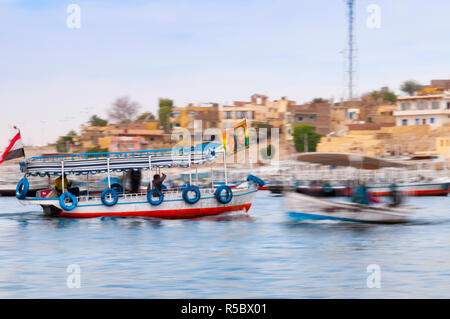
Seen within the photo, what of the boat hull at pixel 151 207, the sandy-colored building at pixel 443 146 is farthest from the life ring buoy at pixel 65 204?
the sandy-colored building at pixel 443 146

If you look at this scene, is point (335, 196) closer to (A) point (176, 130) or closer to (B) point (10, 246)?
(B) point (10, 246)

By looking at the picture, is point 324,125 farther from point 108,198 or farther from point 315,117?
point 108,198

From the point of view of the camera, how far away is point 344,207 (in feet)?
67.2

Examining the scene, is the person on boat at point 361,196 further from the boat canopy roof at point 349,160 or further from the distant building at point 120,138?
the distant building at point 120,138

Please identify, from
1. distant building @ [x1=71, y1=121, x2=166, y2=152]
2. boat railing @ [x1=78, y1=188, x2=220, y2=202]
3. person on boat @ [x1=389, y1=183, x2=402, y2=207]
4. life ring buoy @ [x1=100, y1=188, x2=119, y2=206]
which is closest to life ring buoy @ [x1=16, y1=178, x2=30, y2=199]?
boat railing @ [x1=78, y1=188, x2=220, y2=202]

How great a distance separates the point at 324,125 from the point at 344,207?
66.7 meters

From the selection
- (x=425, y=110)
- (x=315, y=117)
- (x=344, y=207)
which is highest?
(x=425, y=110)

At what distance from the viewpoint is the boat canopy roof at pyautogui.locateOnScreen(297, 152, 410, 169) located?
810 inches

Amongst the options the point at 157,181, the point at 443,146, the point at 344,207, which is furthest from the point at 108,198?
the point at 443,146

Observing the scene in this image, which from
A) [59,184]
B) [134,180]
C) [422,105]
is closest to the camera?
[59,184]

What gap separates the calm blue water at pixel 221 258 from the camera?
12.1 metres

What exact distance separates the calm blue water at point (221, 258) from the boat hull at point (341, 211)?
36cm

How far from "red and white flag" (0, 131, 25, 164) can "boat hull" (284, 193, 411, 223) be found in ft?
32.6

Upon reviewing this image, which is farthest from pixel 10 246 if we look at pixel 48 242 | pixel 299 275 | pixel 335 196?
pixel 335 196
